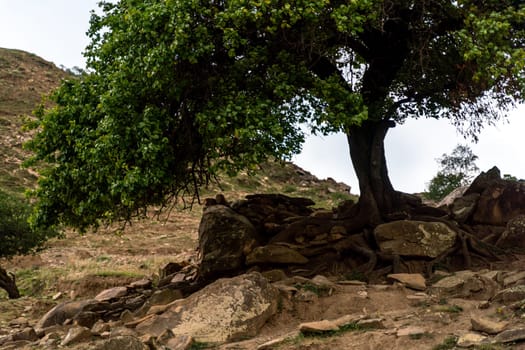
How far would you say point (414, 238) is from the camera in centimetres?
1447

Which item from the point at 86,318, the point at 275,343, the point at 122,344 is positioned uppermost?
the point at 275,343

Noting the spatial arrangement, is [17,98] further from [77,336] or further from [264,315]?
[264,315]

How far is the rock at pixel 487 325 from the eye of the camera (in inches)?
320

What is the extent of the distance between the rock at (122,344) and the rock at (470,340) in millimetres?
4627

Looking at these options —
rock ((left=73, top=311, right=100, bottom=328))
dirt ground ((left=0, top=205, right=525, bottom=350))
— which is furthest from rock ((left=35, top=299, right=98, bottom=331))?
dirt ground ((left=0, top=205, right=525, bottom=350))

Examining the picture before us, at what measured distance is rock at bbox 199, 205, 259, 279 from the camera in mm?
14914

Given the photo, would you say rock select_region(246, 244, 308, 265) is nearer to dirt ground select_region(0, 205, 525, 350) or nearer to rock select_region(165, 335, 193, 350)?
dirt ground select_region(0, 205, 525, 350)

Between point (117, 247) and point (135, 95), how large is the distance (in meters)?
19.0

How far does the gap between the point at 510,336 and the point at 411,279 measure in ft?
17.0

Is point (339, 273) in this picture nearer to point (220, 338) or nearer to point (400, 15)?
point (220, 338)

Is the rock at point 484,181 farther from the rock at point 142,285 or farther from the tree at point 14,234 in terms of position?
the tree at point 14,234

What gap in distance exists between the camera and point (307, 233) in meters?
15.3

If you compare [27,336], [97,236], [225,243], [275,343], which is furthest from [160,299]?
[97,236]

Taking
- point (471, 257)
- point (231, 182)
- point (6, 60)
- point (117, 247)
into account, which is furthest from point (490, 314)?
point (6, 60)
